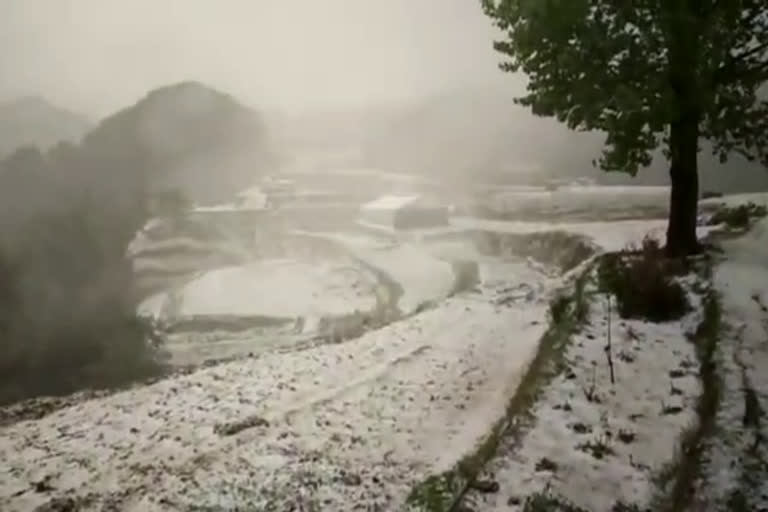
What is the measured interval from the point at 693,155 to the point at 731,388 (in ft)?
27.5

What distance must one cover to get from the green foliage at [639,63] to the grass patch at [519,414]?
4.23 m

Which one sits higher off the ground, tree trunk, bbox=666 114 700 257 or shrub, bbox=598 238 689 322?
tree trunk, bbox=666 114 700 257

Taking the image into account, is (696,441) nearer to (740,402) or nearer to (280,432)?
(740,402)

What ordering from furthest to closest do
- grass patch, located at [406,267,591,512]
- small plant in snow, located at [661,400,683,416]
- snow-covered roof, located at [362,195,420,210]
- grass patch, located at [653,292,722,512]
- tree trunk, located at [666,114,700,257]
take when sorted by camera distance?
snow-covered roof, located at [362,195,420,210] → tree trunk, located at [666,114,700,257] → small plant in snow, located at [661,400,683,416] → grass patch, located at [406,267,591,512] → grass patch, located at [653,292,722,512]

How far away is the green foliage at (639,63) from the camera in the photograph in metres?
13.0

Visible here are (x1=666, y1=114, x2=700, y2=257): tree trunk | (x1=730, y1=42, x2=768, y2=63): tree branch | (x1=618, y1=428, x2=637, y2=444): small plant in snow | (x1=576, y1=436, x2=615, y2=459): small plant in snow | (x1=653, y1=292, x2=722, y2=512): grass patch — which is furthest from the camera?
(x1=666, y1=114, x2=700, y2=257): tree trunk

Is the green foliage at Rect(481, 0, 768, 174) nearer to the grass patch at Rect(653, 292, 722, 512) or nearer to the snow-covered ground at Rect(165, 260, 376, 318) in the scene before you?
the grass patch at Rect(653, 292, 722, 512)

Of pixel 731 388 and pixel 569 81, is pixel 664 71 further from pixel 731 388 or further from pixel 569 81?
pixel 731 388

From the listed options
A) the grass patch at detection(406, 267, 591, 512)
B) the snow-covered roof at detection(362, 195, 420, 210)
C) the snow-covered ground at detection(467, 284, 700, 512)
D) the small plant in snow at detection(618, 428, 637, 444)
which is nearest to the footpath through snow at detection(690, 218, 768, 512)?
the snow-covered ground at detection(467, 284, 700, 512)

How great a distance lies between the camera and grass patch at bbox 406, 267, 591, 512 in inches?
251

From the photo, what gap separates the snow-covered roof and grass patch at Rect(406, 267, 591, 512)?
3537 cm

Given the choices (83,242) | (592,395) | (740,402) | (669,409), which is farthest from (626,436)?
(83,242)

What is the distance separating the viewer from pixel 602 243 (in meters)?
22.9

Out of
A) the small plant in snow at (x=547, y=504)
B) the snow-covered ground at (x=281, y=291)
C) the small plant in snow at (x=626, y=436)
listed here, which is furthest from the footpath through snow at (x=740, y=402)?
the snow-covered ground at (x=281, y=291)
